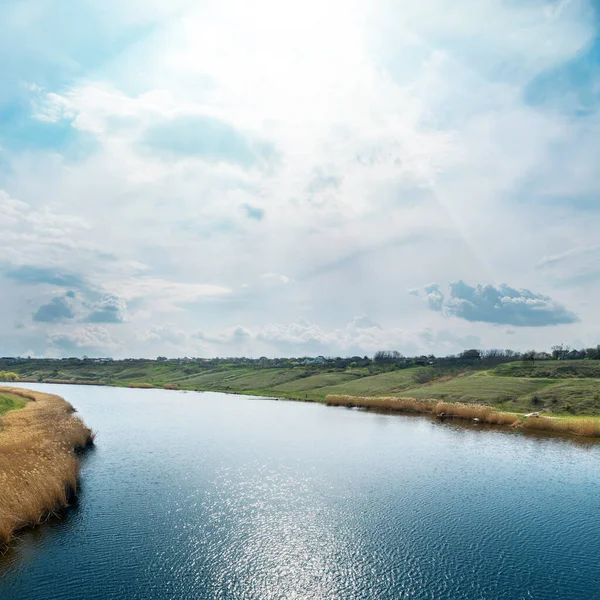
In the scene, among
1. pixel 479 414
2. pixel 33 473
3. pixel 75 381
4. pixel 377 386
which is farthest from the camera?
pixel 75 381

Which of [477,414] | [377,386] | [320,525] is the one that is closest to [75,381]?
[377,386]

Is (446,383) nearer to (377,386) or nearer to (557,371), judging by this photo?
(377,386)

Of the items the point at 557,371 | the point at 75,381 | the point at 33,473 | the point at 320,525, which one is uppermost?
the point at 557,371

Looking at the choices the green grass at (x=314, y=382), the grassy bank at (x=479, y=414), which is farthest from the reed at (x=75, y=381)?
the grassy bank at (x=479, y=414)

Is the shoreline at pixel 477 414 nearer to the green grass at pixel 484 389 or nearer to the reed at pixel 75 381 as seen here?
the green grass at pixel 484 389

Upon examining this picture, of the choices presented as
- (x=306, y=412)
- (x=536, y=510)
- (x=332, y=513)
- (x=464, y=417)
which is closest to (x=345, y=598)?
(x=332, y=513)

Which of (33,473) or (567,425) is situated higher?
(33,473)

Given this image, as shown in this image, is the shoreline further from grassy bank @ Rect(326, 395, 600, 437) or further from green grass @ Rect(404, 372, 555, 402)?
green grass @ Rect(404, 372, 555, 402)
